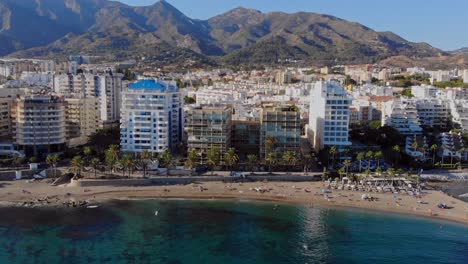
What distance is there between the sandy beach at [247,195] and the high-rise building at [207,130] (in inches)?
219

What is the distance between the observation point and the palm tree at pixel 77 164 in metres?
51.0

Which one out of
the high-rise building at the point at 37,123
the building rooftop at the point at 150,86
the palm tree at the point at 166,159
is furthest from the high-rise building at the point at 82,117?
the palm tree at the point at 166,159

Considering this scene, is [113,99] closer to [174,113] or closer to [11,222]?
[174,113]

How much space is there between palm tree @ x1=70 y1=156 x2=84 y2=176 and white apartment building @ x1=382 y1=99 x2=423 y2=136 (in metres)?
46.5

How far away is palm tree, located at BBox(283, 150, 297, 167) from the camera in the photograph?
176ft

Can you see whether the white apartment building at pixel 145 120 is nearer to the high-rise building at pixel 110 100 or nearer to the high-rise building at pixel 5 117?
the high-rise building at pixel 110 100

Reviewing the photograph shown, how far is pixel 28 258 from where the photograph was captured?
110 feet

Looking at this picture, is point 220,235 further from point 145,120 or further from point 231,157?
point 145,120

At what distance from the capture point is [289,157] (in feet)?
176

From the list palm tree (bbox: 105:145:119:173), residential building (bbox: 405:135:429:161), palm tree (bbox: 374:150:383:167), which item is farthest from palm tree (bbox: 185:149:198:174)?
residential building (bbox: 405:135:429:161)

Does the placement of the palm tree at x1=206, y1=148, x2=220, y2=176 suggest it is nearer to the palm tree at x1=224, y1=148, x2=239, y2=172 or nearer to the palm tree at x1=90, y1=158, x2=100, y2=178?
the palm tree at x1=224, y1=148, x2=239, y2=172

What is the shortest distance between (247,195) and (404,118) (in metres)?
36.5

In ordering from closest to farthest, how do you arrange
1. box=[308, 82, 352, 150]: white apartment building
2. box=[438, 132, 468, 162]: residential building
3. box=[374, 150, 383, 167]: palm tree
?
box=[374, 150, 383, 167]: palm tree < box=[308, 82, 352, 150]: white apartment building < box=[438, 132, 468, 162]: residential building

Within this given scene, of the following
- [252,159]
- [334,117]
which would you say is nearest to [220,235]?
[252,159]
